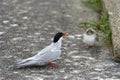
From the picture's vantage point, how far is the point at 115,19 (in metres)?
5.57

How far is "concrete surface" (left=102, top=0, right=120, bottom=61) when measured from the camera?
5023 millimetres

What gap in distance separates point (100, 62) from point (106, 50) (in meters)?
0.40

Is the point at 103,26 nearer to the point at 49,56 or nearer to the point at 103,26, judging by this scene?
the point at 103,26

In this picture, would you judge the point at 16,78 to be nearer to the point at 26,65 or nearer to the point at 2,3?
the point at 26,65

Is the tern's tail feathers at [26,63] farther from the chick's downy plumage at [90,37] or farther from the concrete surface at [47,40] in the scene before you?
the chick's downy plumage at [90,37]

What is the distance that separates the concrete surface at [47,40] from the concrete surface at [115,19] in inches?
7.8

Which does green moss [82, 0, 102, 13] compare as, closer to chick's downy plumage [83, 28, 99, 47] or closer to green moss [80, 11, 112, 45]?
green moss [80, 11, 112, 45]

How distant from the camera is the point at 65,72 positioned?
4840 millimetres

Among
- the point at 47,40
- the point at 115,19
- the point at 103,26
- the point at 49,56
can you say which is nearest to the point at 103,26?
the point at 103,26

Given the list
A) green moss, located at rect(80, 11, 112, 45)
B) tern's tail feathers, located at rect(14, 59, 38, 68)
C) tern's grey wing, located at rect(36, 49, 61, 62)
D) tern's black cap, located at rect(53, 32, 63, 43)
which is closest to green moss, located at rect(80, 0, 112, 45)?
green moss, located at rect(80, 11, 112, 45)

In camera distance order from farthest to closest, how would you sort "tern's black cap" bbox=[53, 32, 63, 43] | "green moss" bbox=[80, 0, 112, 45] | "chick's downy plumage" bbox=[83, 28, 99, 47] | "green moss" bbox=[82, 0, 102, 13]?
"green moss" bbox=[82, 0, 102, 13]
"green moss" bbox=[80, 0, 112, 45]
"chick's downy plumage" bbox=[83, 28, 99, 47]
"tern's black cap" bbox=[53, 32, 63, 43]

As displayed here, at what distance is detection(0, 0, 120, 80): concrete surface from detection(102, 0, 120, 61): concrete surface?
20cm

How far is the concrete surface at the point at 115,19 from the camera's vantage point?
5.02 metres

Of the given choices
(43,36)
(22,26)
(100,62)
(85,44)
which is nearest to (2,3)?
(22,26)
